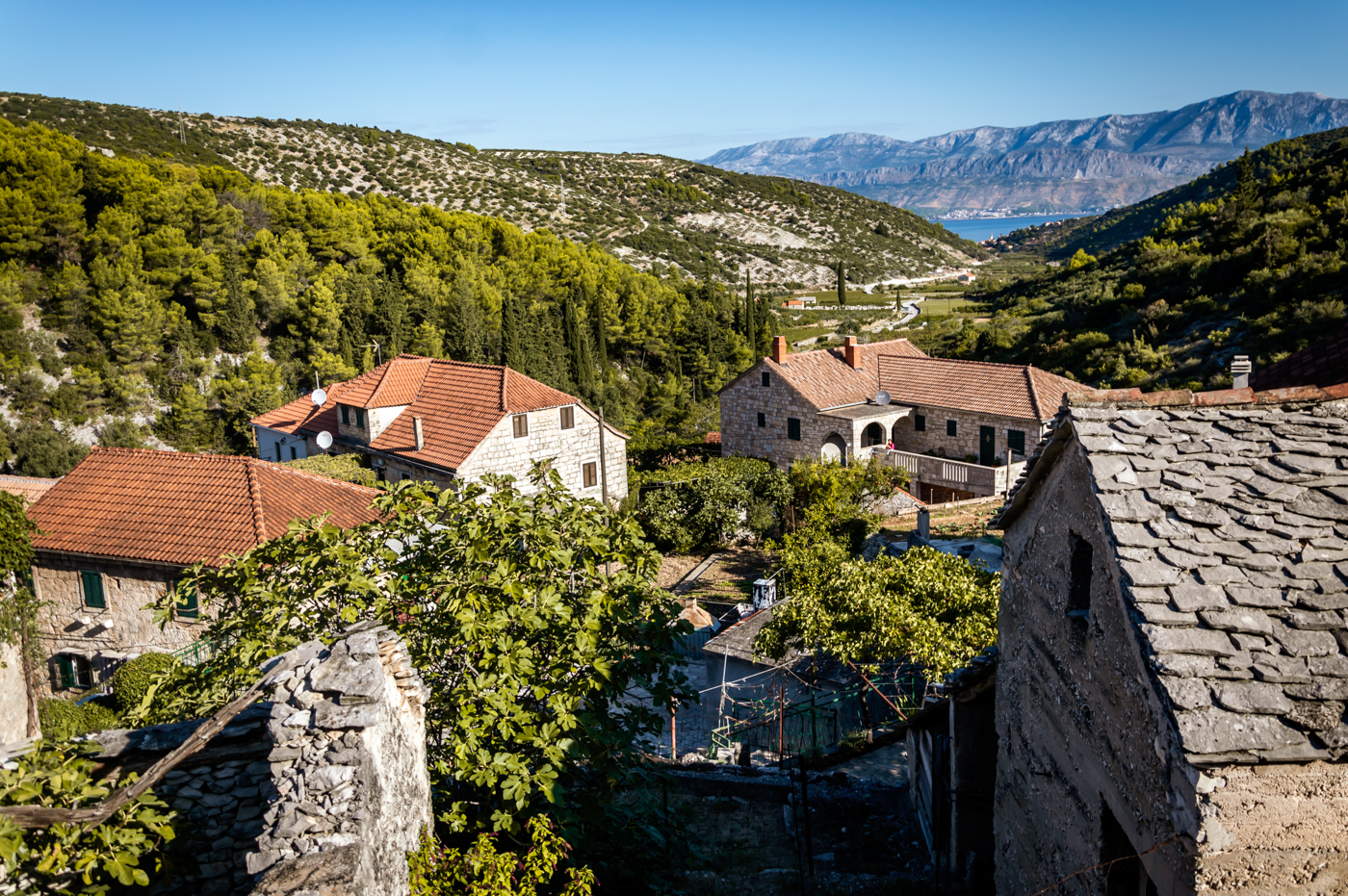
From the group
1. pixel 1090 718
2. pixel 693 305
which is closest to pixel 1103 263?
pixel 693 305

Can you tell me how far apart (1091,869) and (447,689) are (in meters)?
5.42

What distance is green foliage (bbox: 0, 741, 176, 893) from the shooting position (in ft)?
19.0

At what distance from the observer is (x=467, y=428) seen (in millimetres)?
30312

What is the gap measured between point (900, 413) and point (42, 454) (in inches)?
1527

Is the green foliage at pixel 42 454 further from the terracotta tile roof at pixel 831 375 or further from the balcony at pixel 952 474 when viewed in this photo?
the balcony at pixel 952 474

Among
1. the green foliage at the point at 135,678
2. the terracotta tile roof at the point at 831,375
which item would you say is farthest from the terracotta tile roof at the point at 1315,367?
the green foliage at the point at 135,678

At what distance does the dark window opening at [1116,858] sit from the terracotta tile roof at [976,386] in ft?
93.3

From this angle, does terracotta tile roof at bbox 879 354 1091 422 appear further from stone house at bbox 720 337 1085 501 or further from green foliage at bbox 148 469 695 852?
green foliage at bbox 148 469 695 852

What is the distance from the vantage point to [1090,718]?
19.8 feet

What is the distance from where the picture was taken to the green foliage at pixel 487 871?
5.93 m

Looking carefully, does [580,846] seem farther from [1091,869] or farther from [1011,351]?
[1011,351]

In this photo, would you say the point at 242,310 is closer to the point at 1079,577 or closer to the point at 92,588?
the point at 92,588

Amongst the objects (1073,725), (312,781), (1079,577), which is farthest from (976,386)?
(312,781)

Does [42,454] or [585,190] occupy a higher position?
[585,190]
